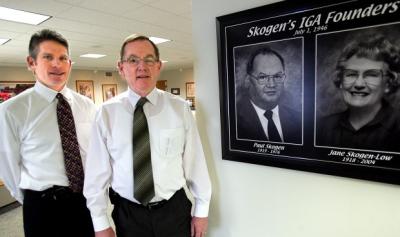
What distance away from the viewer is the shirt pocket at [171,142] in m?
1.30

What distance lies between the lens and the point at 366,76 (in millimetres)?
916

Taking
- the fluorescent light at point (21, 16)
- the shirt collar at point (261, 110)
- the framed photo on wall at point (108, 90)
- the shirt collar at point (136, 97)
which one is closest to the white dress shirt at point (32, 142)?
the shirt collar at point (136, 97)

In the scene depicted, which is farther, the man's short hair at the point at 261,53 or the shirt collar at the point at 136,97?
the shirt collar at the point at 136,97

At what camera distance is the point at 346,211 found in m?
1.05

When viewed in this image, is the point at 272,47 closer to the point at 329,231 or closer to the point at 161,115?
the point at 161,115

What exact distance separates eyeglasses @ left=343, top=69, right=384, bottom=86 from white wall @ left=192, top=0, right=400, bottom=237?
1.28ft

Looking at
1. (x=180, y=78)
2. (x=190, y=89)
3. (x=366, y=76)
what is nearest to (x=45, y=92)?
(x=366, y=76)

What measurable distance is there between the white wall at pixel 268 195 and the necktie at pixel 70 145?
2.43ft

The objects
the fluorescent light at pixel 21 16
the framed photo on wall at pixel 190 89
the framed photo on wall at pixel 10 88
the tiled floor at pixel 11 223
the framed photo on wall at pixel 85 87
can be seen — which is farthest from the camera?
the framed photo on wall at pixel 190 89

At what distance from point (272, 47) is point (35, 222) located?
1546mm

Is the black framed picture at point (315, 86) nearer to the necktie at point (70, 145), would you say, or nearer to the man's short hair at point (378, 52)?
the man's short hair at point (378, 52)

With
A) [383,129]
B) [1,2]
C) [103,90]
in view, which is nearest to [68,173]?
[383,129]

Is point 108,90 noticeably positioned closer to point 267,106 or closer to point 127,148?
point 127,148

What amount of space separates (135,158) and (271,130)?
67 cm
